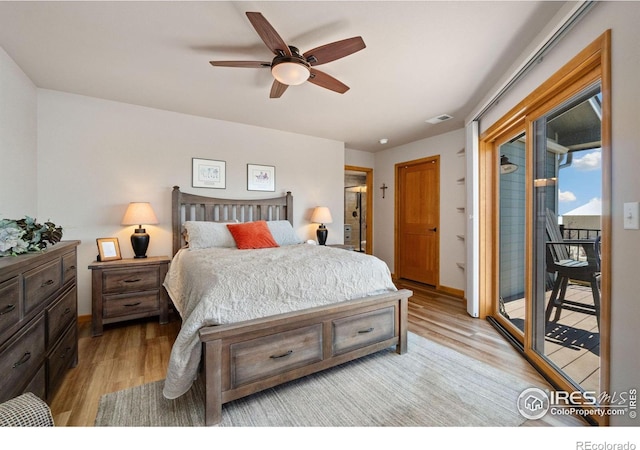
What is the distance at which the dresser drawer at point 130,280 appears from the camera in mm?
2809

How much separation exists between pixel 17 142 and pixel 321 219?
3307mm

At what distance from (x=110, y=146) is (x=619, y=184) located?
4.34 meters

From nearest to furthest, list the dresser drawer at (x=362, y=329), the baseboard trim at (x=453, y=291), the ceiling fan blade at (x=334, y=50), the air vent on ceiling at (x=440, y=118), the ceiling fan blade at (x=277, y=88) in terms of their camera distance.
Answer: the ceiling fan blade at (x=334, y=50), the dresser drawer at (x=362, y=329), the ceiling fan blade at (x=277, y=88), the air vent on ceiling at (x=440, y=118), the baseboard trim at (x=453, y=291)

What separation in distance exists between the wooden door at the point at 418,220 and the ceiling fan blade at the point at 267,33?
3378mm

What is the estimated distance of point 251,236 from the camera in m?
3.21

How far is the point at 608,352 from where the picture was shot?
142 centimetres

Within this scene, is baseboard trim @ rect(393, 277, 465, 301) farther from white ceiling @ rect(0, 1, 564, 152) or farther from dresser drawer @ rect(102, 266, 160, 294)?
dresser drawer @ rect(102, 266, 160, 294)

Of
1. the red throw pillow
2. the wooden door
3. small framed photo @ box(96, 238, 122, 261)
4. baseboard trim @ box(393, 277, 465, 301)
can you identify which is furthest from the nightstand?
the wooden door

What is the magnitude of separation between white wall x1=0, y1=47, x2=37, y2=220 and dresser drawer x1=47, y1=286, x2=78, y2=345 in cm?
87

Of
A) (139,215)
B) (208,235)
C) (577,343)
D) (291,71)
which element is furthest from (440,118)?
(139,215)

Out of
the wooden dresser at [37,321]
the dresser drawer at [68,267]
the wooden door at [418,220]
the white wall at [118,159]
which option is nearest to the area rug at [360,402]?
the wooden dresser at [37,321]

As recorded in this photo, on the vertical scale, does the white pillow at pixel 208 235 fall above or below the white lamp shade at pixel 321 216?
below

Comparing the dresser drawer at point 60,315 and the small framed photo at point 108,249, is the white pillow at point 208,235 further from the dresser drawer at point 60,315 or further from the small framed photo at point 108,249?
the dresser drawer at point 60,315
